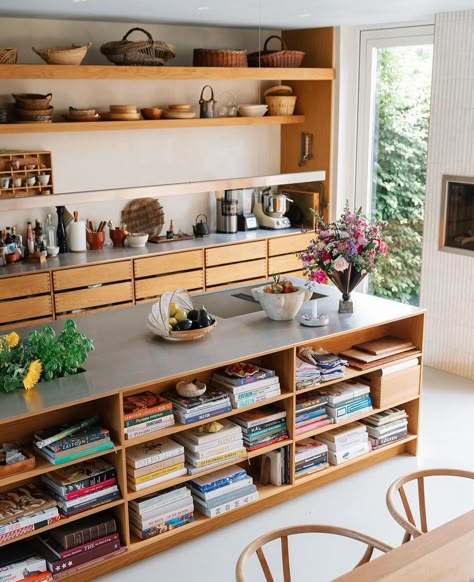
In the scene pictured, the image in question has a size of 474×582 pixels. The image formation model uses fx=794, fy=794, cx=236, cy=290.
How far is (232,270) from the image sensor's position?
20.3ft

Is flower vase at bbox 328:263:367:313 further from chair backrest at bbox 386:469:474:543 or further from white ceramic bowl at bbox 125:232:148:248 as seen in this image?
white ceramic bowl at bbox 125:232:148:248

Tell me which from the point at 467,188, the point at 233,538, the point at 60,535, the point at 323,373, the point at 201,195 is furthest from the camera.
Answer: the point at 201,195

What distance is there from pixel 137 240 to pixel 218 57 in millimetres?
1496

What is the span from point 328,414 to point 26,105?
2927 millimetres

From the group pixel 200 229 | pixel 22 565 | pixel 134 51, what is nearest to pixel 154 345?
pixel 22 565

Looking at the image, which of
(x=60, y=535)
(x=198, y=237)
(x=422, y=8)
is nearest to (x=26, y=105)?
(x=198, y=237)

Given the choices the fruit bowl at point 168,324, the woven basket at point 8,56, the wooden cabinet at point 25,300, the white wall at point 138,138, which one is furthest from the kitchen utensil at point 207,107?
the fruit bowl at point 168,324

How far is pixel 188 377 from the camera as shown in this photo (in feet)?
12.5

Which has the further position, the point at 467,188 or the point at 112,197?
the point at 467,188

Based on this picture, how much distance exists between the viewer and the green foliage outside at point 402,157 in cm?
612

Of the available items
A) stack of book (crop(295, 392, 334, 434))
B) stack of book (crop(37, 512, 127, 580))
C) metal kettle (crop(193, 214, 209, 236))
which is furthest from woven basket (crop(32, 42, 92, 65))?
stack of book (crop(37, 512, 127, 580))

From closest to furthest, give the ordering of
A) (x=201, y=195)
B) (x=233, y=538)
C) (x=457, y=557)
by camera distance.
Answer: (x=457, y=557), (x=233, y=538), (x=201, y=195)

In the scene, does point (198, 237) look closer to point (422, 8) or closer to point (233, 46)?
point (233, 46)

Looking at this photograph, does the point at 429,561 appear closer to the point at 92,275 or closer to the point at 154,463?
the point at 154,463
